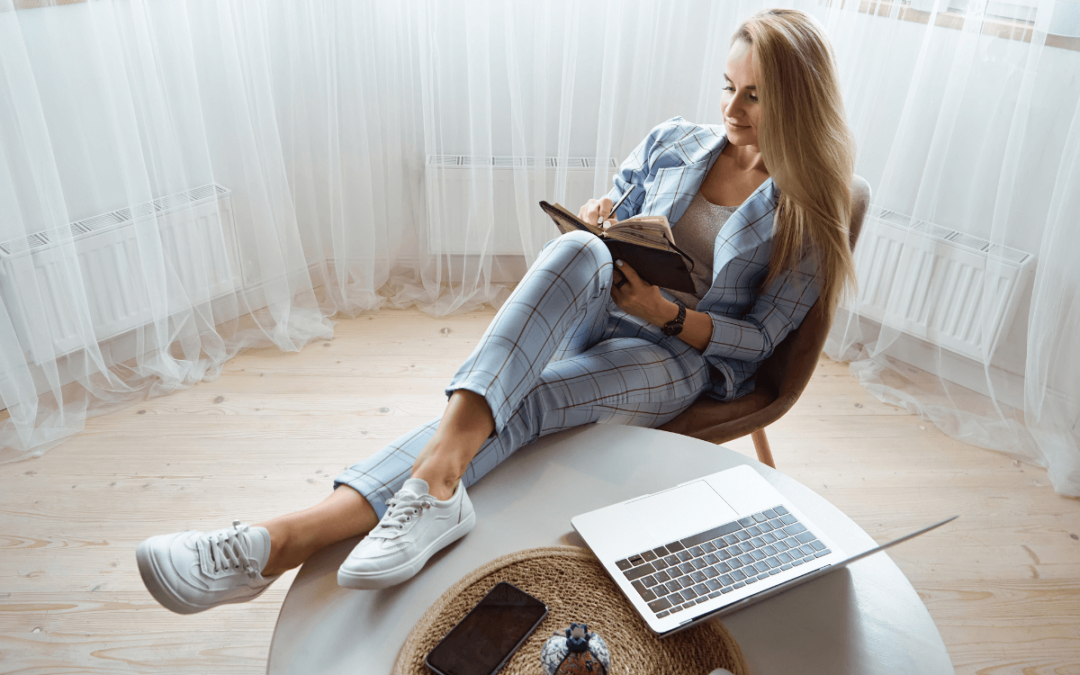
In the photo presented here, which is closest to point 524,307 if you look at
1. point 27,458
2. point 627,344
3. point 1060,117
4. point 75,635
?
point 627,344

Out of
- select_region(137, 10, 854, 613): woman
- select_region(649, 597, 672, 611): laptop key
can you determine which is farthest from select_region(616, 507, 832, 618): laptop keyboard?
select_region(137, 10, 854, 613): woman

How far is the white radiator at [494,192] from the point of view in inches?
89.9

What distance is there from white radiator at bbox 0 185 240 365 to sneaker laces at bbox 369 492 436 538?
1.23 m

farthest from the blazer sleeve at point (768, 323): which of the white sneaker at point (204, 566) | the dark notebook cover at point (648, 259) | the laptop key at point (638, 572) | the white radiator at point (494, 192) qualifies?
the white radiator at point (494, 192)

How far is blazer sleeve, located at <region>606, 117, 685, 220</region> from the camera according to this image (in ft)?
Result: 5.22

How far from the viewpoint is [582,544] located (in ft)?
3.08

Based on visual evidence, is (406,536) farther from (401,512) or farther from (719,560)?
(719,560)

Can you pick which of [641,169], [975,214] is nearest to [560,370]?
[641,169]

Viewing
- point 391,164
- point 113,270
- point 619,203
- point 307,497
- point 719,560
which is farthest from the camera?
point 391,164

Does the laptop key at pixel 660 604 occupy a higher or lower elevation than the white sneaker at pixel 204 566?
higher

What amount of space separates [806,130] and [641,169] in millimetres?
423

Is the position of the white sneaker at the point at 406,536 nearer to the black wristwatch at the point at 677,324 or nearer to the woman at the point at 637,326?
the woman at the point at 637,326

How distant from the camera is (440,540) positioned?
0.93 m

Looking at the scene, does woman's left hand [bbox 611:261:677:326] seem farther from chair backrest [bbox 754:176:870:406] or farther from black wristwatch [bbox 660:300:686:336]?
chair backrest [bbox 754:176:870:406]
